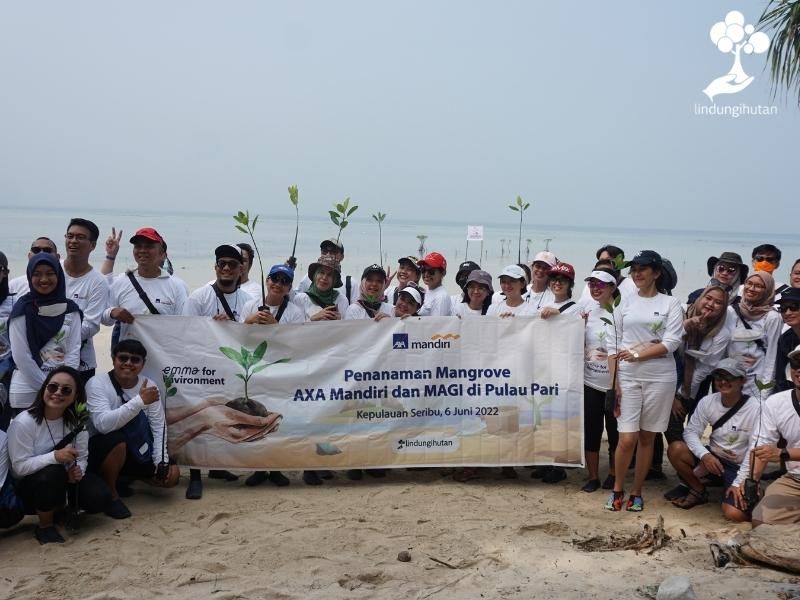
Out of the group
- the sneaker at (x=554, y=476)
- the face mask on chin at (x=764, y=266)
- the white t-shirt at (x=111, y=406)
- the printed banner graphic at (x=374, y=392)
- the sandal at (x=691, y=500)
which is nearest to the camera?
the white t-shirt at (x=111, y=406)

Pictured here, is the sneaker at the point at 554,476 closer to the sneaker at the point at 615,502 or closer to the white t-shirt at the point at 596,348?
the sneaker at the point at 615,502

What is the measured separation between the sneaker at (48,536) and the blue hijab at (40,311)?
1055 millimetres

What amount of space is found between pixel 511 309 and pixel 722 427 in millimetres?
1816

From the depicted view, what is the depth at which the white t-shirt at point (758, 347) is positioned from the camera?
5180mm

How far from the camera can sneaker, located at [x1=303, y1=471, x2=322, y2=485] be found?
5.48 m

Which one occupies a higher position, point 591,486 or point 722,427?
point 722,427

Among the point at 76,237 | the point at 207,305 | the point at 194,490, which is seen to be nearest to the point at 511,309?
A: the point at 207,305

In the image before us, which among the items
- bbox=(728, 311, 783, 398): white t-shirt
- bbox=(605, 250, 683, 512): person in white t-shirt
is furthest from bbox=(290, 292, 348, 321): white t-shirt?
Answer: bbox=(728, 311, 783, 398): white t-shirt

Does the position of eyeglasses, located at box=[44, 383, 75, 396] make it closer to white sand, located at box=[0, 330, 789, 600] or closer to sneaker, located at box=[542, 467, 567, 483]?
white sand, located at box=[0, 330, 789, 600]

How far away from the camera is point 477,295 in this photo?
6.10 metres

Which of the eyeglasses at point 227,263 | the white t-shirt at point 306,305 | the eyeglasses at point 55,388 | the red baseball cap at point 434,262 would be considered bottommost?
the eyeglasses at point 55,388

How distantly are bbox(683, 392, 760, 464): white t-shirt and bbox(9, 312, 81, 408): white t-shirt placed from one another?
444 centimetres

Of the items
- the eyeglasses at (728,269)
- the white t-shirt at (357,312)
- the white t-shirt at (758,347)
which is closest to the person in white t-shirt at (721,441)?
the white t-shirt at (758,347)

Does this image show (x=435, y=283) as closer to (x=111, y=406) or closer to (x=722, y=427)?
(x=722, y=427)
